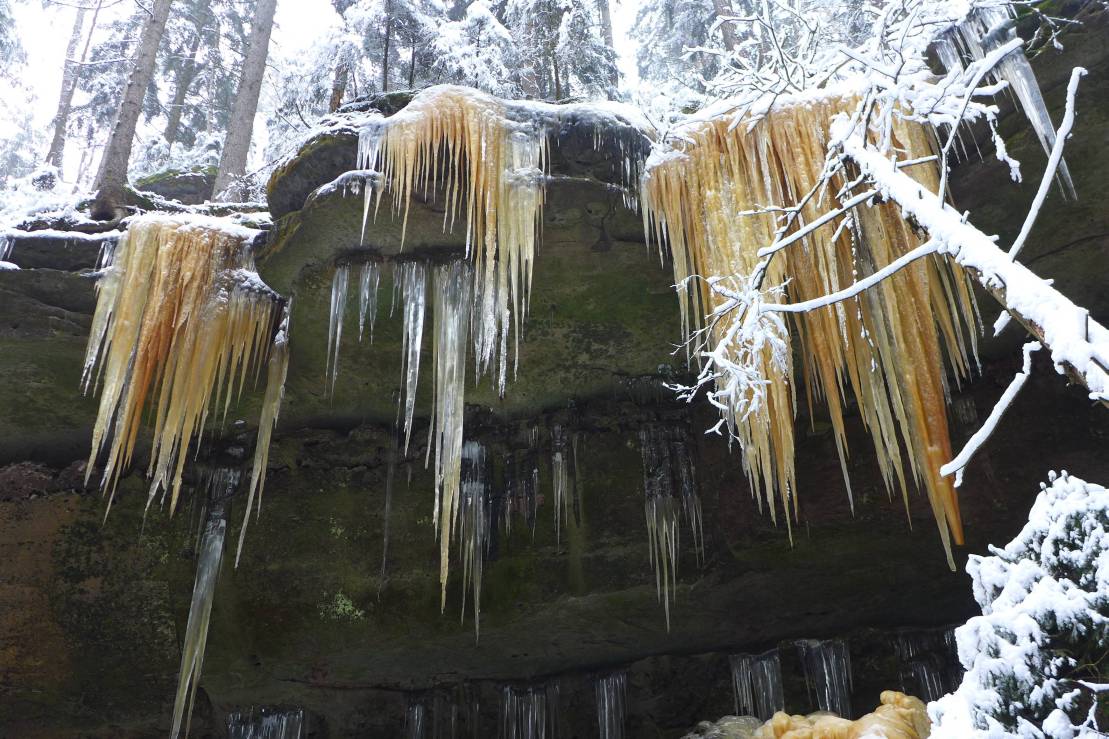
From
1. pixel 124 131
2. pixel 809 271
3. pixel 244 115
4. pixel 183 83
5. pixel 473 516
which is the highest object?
pixel 183 83

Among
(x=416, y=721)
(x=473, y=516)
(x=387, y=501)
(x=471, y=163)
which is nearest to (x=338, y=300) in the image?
(x=471, y=163)

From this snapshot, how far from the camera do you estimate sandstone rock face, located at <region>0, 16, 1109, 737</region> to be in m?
6.24

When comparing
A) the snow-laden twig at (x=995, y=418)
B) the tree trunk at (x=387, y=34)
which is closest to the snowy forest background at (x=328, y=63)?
the tree trunk at (x=387, y=34)

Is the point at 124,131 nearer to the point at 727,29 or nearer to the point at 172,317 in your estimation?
the point at 172,317

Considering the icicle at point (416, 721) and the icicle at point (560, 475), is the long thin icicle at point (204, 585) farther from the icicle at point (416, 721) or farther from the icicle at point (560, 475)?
the icicle at point (560, 475)

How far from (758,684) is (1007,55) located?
5707 millimetres

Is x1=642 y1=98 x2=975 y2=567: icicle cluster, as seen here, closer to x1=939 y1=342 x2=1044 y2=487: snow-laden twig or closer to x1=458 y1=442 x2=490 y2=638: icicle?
x1=939 y1=342 x2=1044 y2=487: snow-laden twig

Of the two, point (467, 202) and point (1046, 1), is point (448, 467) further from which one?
point (1046, 1)

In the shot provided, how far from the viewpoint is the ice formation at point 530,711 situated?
6922mm

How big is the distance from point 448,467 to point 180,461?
2.06 m

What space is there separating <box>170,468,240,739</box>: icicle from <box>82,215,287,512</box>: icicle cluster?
1177mm

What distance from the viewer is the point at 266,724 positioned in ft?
22.4

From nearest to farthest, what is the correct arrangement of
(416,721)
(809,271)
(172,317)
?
(809,271), (172,317), (416,721)

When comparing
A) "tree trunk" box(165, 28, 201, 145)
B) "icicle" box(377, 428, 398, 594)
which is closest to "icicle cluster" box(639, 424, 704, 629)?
"icicle" box(377, 428, 398, 594)
